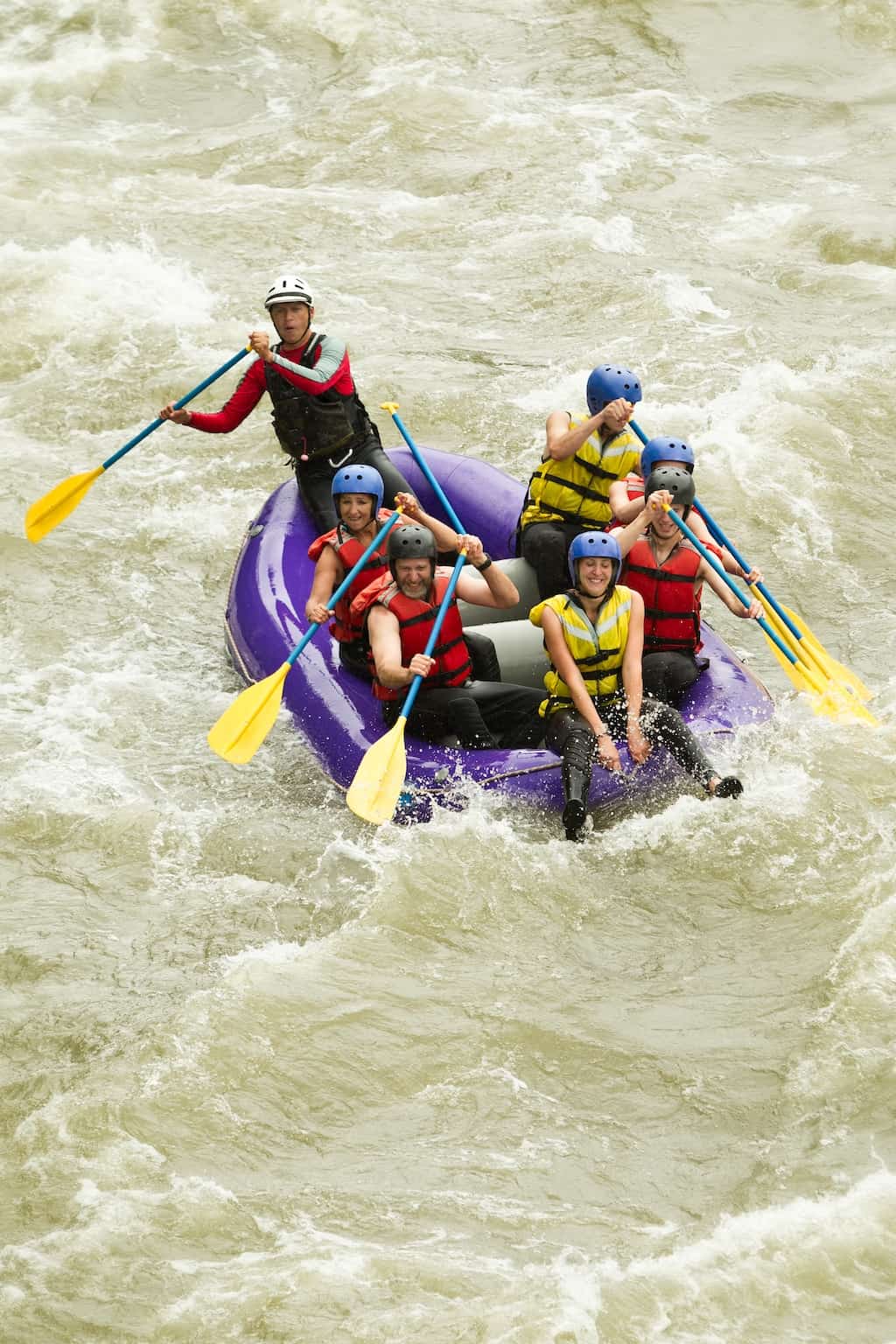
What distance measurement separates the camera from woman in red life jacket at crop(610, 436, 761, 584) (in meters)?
6.10

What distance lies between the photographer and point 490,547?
7.18 m

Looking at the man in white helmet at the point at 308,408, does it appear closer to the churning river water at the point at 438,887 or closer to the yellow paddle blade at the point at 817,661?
the churning river water at the point at 438,887

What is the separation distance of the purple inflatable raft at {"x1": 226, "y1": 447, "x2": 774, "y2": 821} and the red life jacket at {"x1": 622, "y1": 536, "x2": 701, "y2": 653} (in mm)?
217

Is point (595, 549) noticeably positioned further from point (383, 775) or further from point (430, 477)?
point (430, 477)

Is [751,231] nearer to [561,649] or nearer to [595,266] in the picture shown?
[595,266]

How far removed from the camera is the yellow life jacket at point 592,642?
578 centimetres

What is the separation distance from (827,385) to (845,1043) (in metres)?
5.17

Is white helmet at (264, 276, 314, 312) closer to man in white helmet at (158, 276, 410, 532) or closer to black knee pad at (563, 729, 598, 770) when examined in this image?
man in white helmet at (158, 276, 410, 532)

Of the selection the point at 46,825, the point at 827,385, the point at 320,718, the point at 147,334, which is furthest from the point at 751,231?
the point at 46,825

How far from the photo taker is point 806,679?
251 inches

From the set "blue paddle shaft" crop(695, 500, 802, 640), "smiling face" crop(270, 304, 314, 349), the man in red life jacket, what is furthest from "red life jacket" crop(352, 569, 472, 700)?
"smiling face" crop(270, 304, 314, 349)

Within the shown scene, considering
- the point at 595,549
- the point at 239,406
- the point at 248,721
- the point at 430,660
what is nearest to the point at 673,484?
the point at 595,549

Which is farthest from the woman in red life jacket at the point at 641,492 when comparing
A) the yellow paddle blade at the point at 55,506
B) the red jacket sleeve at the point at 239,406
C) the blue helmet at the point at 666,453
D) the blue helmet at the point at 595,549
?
the yellow paddle blade at the point at 55,506

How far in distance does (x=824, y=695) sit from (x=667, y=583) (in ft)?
2.57
